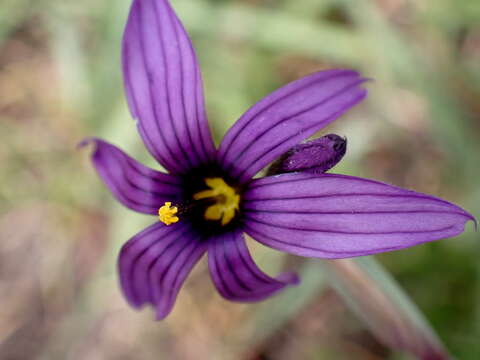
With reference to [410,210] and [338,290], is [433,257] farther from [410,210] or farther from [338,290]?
[410,210]

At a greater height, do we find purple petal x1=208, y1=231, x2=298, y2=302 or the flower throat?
the flower throat

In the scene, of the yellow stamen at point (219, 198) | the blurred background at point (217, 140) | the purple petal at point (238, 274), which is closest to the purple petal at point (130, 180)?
the yellow stamen at point (219, 198)

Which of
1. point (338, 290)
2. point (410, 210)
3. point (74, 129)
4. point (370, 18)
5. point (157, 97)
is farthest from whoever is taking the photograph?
point (74, 129)

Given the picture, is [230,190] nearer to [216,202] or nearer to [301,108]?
[216,202]

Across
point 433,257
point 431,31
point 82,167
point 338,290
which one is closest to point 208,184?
point 338,290

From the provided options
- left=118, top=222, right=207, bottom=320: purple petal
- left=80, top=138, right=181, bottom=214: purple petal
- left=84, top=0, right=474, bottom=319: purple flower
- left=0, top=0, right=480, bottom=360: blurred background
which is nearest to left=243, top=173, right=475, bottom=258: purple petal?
left=84, top=0, right=474, bottom=319: purple flower

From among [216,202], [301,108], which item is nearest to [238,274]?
[216,202]

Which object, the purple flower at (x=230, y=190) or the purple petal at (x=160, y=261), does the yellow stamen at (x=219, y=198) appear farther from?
the purple petal at (x=160, y=261)

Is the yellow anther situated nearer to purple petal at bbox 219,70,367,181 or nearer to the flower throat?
the flower throat

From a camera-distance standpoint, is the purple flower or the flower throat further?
the flower throat
